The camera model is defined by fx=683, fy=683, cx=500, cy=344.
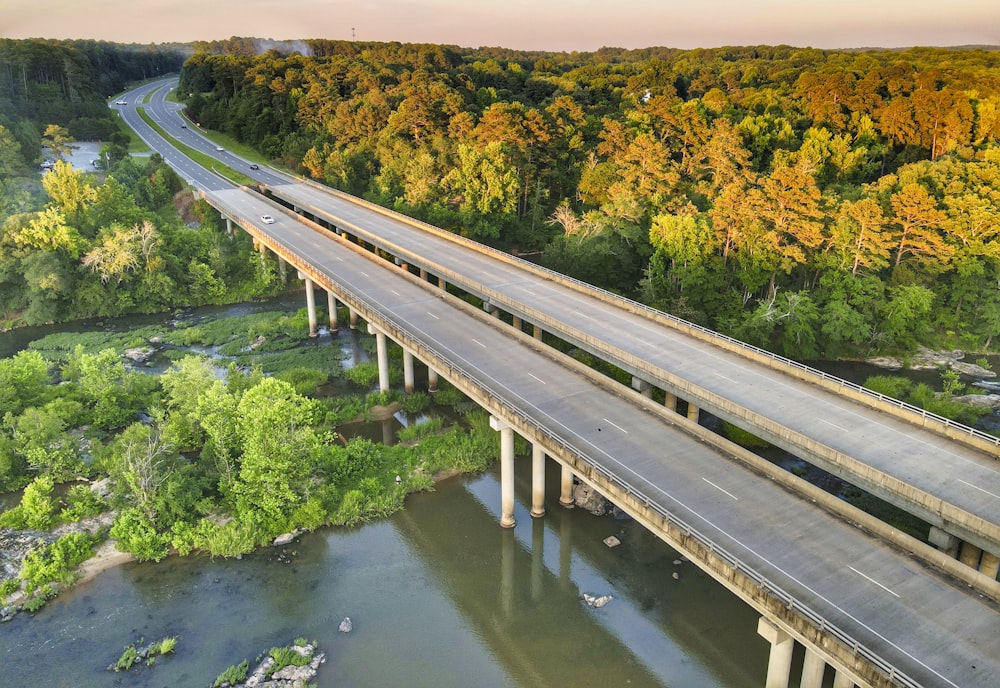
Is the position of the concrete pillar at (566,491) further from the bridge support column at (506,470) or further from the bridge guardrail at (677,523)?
the bridge guardrail at (677,523)

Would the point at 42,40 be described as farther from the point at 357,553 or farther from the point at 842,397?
Answer: the point at 842,397

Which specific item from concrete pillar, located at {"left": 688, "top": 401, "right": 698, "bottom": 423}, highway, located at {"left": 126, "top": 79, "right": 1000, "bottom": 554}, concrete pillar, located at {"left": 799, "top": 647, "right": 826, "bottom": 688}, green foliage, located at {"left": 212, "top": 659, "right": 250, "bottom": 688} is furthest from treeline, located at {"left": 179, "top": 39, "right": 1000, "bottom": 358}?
green foliage, located at {"left": 212, "top": 659, "right": 250, "bottom": 688}

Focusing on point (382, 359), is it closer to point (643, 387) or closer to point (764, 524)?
point (643, 387)

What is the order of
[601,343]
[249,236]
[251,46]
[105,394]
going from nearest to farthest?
[601,343]
[105,394]
[249,236]
[251,46]

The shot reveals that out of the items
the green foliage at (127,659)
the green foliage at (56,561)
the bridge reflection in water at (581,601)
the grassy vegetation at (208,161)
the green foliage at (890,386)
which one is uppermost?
the grassy vegetation at (208,161)

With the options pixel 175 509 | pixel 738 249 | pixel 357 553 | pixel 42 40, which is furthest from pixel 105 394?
pixel 42 40

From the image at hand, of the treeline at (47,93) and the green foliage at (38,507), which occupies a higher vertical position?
the treeline at (47,93)

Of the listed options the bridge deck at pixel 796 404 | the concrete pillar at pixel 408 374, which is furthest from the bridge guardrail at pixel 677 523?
the bridge deck at pixel 796 404
